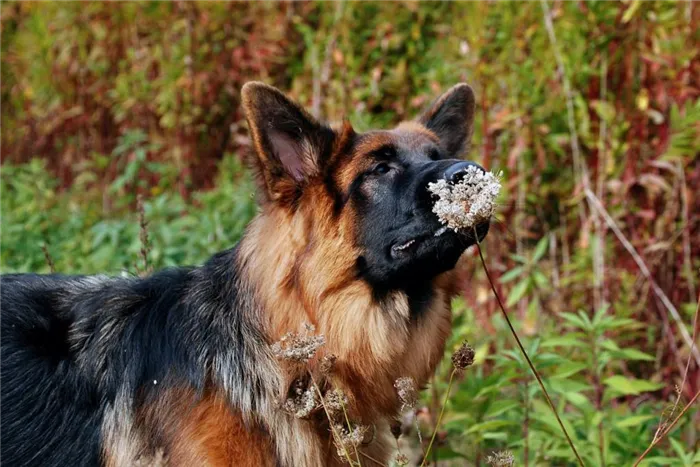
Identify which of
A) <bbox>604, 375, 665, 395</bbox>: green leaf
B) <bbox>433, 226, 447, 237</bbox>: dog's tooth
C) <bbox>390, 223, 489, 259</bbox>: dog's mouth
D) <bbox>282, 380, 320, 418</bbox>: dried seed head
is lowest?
<bbox>604, 375, 665, 395</bbox>: green leaf

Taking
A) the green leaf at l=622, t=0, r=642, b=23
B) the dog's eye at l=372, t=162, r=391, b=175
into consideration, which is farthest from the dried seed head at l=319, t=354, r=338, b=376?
the green leaf at l=622, t=0, r=642, b=23

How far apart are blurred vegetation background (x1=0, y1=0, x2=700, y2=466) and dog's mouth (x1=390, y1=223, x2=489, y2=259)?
3.39ft

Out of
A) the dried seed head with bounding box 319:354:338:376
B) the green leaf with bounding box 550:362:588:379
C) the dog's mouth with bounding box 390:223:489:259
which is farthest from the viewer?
the green leaf with bounding box 550:362:588:379

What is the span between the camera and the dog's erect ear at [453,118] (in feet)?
15.0

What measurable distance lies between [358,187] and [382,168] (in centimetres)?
16

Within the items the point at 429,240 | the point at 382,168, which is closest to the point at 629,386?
the point at 429,240

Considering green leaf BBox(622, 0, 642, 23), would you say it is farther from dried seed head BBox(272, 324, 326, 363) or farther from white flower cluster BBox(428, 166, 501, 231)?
dried seed head BBox(272, 324, 326, 363)

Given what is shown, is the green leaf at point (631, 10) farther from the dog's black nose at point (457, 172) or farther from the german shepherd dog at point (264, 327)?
the dog's black nose at point (457, 172)

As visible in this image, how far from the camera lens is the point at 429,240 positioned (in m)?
3.56

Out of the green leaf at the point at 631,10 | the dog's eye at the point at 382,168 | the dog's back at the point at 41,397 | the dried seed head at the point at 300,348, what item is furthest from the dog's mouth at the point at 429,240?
the green leaf at the point at 631,10

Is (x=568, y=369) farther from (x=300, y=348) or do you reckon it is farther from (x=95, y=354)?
(x=95, y=354)

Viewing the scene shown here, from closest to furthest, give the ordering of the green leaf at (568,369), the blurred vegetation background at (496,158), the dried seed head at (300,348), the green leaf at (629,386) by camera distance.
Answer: the dried seed head at (300,348) < the green leaf at (568,369) < the green leaf at (629,386) < the blurred vegetation background at (496,158)

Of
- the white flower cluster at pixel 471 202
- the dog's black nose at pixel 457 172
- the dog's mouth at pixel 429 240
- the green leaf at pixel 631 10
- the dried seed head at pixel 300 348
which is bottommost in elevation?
the dried seed head at pixel 300 348

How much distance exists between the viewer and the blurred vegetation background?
501cm
